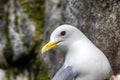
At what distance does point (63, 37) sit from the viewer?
2605 millimetres

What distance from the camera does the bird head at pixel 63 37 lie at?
2592 mm

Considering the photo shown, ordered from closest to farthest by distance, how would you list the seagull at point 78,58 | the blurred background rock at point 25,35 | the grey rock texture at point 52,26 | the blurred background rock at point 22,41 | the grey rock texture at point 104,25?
1. the seagull at point 78,58
2. the grey rock texture at point 104,25
3. the grey rock texture at point 52,26
4. the blurred background rock at point 25,35
5. the blurred background rock at point 22,41

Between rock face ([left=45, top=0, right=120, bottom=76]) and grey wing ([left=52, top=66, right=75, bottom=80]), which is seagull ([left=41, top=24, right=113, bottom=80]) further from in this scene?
rock face ([left=45, top=0, right=120, bottom=76])

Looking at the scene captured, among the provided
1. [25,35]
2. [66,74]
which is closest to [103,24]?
[66,74]

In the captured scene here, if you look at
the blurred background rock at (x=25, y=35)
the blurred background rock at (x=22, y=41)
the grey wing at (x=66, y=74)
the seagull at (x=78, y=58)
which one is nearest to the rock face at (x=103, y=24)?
the seagull at (x=78, y=58)

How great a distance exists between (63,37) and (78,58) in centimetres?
16

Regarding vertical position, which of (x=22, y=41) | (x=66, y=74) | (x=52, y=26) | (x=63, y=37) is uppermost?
(x=63, y=37)

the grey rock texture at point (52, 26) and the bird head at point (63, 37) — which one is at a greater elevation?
the bird head at point (63, 37)

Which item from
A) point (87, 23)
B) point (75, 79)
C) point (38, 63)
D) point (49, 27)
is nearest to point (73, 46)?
point (75, 79)

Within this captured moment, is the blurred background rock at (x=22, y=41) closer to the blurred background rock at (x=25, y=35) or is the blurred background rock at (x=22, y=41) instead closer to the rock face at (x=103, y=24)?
the blurred background rock at (x=25, y=35)

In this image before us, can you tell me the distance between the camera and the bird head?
259cm

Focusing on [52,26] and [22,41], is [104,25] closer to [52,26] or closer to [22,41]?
[52,26]

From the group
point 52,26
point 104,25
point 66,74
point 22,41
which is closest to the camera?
point 66,74

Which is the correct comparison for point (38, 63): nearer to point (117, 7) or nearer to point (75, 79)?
point (117, 7)
